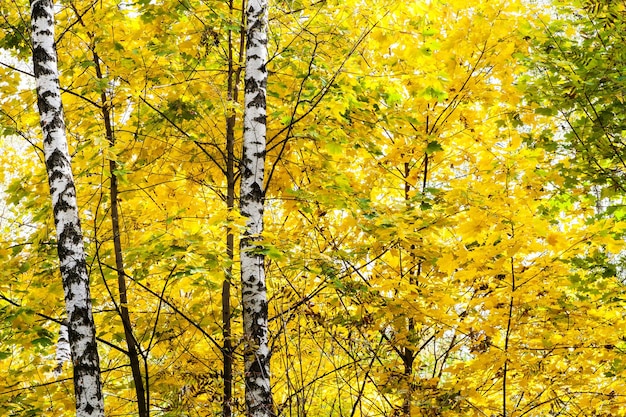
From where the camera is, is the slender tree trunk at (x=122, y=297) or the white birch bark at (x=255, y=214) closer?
the white birch bark at (x=255, y=214)

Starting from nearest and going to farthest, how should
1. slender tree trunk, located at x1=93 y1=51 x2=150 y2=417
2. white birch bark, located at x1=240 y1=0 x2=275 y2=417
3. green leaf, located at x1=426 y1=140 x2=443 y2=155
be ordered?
white birch bark, located at x1=240 y1=0 x2=275 y2=417, slender tree trunk, located at x1=93 y1=51 x2=150 y2=417, green leaf, located at x1=426 y1=140 x2=443 y2=155

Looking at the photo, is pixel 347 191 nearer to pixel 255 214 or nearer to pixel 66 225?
pixel 255 214

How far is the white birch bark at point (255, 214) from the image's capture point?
12.2ft

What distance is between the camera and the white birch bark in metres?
3.73

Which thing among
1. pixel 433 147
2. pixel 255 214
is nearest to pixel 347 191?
pixel 255 214

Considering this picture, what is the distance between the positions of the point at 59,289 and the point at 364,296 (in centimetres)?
224

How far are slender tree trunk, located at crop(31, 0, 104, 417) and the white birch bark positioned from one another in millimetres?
986

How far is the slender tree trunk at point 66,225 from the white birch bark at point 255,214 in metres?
0.99

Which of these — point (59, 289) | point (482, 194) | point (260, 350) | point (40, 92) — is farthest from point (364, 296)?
point (40, 92)

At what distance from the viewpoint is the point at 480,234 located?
13.6 ft

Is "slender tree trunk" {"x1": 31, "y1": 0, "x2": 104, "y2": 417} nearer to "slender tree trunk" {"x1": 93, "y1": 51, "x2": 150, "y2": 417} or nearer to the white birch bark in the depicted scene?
"slender tree trunk" {"x1": 93, "y1": 51, "x2": 150, "y2": 417}

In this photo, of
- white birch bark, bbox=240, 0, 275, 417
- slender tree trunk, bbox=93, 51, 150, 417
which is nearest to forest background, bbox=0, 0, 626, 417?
Result: slender tree trunk, bbox=93, 51, 150, 417

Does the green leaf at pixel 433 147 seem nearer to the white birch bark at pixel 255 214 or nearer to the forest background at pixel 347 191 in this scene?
the forest background at pixel 347 191

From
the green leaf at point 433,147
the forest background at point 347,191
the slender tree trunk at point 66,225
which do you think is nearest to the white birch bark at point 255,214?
the forest background at point 347,191
